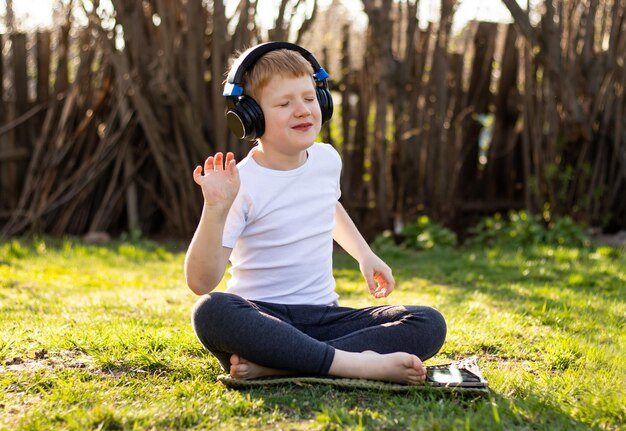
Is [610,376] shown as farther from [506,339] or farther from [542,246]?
[542,246]

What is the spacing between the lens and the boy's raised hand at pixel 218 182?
8.21ft

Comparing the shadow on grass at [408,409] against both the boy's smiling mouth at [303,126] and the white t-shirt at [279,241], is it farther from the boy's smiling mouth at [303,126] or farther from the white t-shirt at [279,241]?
the boy's smiling mouth at [303,126]

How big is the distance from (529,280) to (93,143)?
4079 millimetres

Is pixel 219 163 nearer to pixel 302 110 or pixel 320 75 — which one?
pixel 302 110

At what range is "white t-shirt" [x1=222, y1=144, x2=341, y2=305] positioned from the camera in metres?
2.75

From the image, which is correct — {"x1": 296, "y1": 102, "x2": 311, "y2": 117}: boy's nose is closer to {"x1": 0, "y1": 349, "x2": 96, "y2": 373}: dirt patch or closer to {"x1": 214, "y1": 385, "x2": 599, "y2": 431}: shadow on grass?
{"x1": 214, "y1": 385, "x2": 599, "y2": 431}: shadow on grass

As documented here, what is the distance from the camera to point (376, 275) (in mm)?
2980

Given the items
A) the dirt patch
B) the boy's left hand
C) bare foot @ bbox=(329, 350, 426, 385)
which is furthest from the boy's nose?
the dirt patch

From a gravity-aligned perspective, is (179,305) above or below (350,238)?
below

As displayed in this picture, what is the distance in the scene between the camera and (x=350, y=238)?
3041 mm

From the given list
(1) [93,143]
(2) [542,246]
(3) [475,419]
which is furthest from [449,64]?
(3) [475,419]

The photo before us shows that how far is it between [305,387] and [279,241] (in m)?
0.52

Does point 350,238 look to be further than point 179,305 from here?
No

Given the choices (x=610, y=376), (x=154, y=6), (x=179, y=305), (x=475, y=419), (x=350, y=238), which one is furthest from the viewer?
(x=154, y=6)
